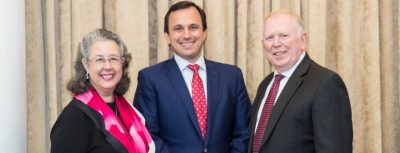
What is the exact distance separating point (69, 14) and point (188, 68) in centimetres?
89

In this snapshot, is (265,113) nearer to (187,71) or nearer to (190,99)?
(190,99)

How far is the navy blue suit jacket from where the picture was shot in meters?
2.42

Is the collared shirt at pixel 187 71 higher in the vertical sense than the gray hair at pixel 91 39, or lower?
lower

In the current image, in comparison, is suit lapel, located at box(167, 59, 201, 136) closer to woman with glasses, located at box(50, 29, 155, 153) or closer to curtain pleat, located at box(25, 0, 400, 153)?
woman with glasses, located at box(50, 29, 155, 153)

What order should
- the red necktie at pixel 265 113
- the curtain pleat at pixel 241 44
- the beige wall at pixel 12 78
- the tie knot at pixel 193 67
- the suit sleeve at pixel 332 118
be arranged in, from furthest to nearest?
the curtain pleat at pixel 241 44, the tie knot at pixel 193 67, the beige wall at pixel 12 78, the red necktie at pixel 265 113, the suit sleeve at pixel 332 118

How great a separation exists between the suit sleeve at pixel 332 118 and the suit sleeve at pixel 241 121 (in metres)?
0.61

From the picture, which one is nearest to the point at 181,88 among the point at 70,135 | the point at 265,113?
the point at 265,113

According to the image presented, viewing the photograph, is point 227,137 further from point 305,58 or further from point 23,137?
point 23,137

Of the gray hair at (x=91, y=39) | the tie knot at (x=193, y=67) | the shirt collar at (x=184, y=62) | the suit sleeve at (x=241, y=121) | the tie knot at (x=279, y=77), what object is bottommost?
the suit sleeve at (x=241, y=121)

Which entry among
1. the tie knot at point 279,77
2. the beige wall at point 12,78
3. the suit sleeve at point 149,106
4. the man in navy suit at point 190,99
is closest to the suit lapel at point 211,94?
the man in navy suit at point 190,99

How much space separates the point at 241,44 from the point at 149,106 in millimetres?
882

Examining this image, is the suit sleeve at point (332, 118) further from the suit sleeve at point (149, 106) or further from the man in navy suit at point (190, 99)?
the suit sleeve at point (149, 106)

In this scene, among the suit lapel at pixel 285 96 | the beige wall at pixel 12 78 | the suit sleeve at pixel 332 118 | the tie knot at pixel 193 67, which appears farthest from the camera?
the tie knot at pixel 193 67

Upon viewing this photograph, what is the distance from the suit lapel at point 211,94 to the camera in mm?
2436
